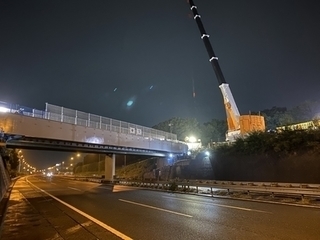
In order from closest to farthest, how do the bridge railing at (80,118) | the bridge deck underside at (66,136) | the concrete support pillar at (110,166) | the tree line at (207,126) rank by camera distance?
the bridge deck underside at (66,136) → the bridge railing at (80,118) → the concrete support pillar at (110,166) → the tree line at (207,126)

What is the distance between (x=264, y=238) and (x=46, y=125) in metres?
29.0

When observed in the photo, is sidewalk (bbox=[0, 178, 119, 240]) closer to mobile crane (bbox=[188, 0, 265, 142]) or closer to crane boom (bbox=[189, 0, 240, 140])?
mobile crane (bbox=[188, 0, 265, 142])

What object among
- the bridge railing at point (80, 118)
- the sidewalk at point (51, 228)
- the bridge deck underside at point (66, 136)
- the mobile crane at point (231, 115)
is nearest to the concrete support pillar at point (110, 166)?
the bridge deck underside at point (66, 136)

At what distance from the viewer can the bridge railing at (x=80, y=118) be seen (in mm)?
28594

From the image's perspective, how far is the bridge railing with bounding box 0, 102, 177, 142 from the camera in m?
28.6

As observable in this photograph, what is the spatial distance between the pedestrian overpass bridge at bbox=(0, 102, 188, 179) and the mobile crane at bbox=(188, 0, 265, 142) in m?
14.7

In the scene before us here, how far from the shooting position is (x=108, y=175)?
164 ft

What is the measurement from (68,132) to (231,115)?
1170 inches

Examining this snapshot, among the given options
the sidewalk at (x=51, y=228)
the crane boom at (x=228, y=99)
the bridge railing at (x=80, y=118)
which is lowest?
the sidewalk at (x=51, y=228)

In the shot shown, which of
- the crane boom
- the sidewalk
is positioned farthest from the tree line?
the sidewalk

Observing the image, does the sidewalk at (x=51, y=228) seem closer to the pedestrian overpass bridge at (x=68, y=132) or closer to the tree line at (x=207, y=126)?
the pedestrian overpass bridge at (x=68, y=132)

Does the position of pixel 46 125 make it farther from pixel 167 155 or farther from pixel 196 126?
pixel 196 126

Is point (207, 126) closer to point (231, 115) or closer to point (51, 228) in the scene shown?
point (231, 115)

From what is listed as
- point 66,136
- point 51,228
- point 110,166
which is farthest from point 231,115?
point 51,228
